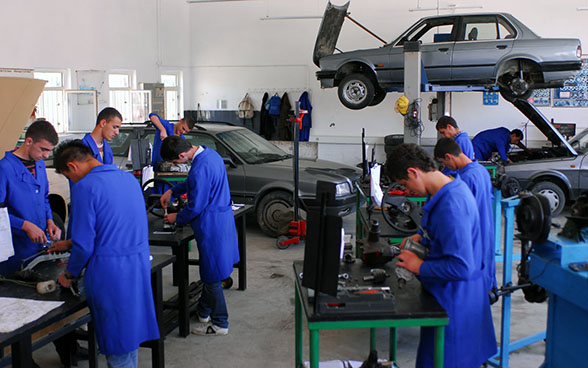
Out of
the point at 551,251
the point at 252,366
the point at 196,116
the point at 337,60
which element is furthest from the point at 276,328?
the point at 196,116

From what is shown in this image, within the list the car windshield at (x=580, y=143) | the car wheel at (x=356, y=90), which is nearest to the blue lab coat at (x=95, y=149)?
the car wheel at (x=356, y=90)

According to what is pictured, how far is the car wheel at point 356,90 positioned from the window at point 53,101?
5555 millimetres

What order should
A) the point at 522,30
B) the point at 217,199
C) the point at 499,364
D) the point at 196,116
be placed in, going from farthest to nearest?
the point at 196,116 → the point at 522,30 → the point at 217,199 → the point at 499,364

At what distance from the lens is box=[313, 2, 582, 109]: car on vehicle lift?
8.72 m

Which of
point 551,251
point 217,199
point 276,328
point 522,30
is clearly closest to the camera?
point 551,251

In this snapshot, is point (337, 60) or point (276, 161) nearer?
point (276, 161)

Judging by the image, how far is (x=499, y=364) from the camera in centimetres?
379

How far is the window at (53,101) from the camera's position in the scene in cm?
1090

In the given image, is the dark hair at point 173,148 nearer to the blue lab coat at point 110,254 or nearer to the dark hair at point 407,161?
the blue lab coat at point 110,254

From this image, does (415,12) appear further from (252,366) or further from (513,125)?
(252,366)

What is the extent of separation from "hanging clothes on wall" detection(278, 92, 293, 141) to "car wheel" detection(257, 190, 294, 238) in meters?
6.40

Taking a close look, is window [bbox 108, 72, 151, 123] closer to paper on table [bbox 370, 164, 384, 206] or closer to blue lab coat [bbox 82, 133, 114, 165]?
blue lab coat [bbox 82, 133, 114, 165]

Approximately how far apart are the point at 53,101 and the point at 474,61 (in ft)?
25.6

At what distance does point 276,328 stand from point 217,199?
48.7 inches
